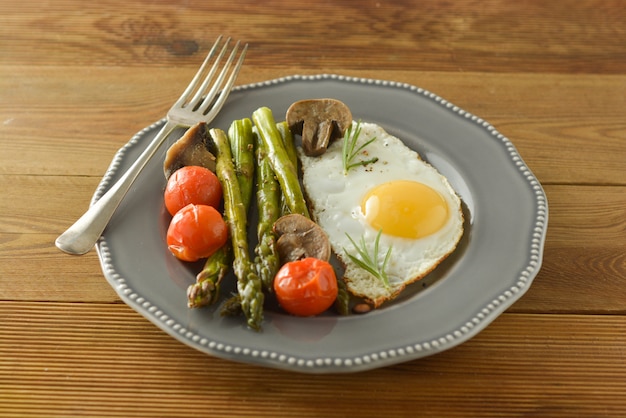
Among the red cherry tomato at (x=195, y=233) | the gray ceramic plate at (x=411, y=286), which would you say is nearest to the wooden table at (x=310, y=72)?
the gray ceramic plate at (x=411, y=286)

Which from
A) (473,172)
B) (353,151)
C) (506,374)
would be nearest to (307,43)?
(353,151)

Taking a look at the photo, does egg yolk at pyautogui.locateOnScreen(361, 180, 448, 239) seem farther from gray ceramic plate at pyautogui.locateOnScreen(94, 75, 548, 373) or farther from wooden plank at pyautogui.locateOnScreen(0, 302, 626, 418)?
wooden plank at pyautogui.locateOnScreen(0, 302, 626, 418)

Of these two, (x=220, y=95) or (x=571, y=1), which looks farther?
(x=571, y=1)

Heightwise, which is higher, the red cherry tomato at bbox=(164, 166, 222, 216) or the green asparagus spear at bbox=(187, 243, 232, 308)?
the red cherry tomato at bbox=(164, 166, 222, 216)

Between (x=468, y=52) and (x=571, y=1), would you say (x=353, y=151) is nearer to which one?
(x=468, y=52)

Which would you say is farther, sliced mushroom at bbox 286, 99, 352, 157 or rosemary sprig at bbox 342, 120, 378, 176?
sliced mushroom at bbox 286, 99, 352, 157

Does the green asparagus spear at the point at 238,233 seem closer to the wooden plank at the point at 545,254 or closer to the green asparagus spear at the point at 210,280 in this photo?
the green asparagus spear at the point at 210,280

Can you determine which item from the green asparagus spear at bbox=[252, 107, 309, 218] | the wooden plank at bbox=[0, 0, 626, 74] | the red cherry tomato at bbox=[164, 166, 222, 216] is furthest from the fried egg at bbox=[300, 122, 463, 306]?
the wooden plank at bbox=[0, 0, 626, 74]
